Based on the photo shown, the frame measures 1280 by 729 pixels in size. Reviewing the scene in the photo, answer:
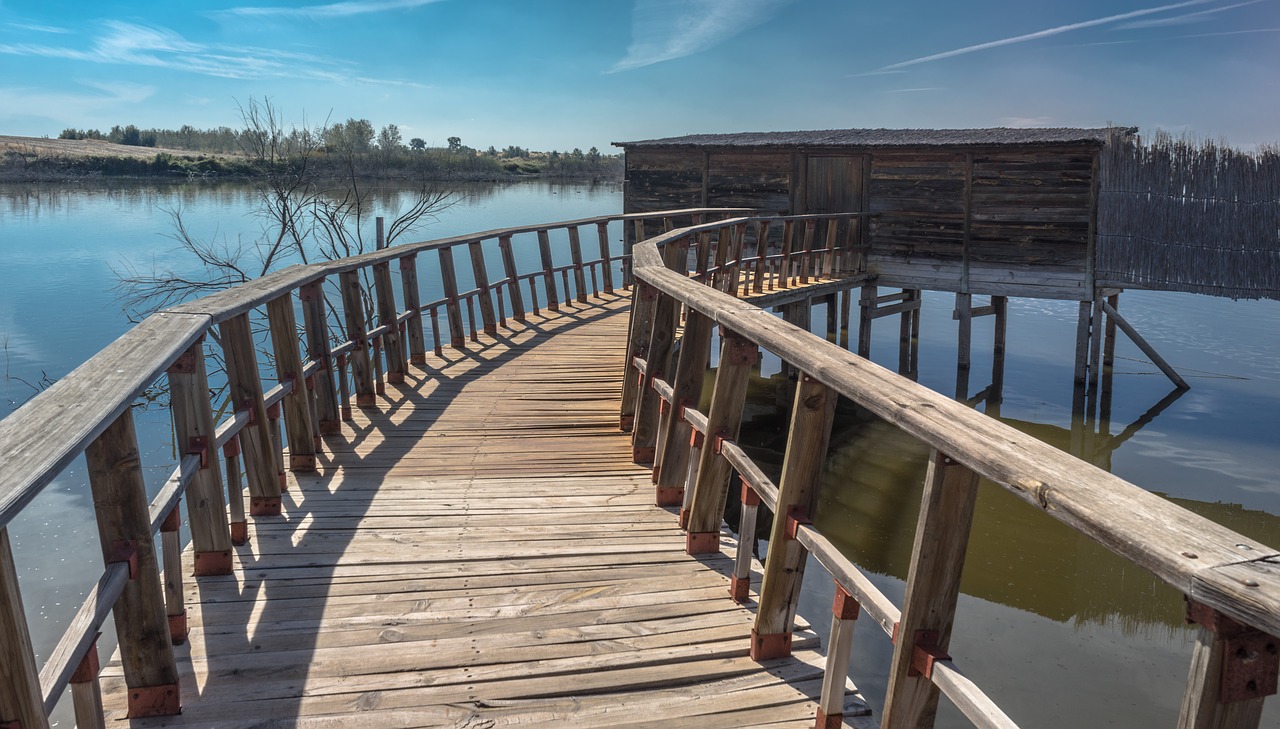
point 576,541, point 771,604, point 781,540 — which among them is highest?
point 781,540

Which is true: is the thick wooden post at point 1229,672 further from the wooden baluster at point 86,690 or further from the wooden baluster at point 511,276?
the wooden baluster at point 511,276

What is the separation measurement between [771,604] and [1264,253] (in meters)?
16.1

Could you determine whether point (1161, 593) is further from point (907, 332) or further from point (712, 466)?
point (907, 332)

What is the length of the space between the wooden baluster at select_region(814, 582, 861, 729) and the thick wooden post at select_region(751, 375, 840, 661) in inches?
10.6

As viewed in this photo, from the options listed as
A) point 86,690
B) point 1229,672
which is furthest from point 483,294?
point 1229,672

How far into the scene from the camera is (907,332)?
20.5 metres

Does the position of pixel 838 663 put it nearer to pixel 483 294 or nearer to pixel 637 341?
pixel 637 341

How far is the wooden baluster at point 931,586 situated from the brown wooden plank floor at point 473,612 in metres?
0.67

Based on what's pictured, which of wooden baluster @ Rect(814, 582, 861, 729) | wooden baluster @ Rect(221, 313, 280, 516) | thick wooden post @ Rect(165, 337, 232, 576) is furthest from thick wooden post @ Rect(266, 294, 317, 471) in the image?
wooden baluster @ Rect(814, 582, 861, 729)

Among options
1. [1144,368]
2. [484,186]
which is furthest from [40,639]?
[484,186]

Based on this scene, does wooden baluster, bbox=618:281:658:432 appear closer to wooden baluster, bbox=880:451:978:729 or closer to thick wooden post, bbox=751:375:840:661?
thick wooden post, bbox=751:375:840:661

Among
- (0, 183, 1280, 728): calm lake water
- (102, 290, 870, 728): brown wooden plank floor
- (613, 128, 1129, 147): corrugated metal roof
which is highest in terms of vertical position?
(613, 128, 1129, 147): corrugated metal roof

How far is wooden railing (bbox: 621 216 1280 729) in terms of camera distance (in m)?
1.21

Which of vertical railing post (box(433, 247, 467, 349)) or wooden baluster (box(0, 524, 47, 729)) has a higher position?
wooden baluster (box(0, 524, 47, 729))
